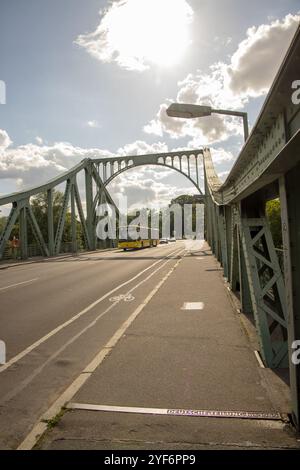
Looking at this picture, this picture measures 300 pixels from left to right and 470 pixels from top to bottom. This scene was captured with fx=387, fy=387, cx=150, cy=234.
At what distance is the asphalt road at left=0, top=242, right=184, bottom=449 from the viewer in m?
4.31

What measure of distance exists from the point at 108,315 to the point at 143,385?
4.32 metres

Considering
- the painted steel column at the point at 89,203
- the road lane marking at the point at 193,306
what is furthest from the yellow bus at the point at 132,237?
the road lane marking at the point at 193,306

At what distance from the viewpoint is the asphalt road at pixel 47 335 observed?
431 cm

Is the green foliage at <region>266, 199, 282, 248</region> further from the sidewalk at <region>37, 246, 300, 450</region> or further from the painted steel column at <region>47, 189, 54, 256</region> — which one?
the sidewalk at <region>37, 246, 300, 450</region>

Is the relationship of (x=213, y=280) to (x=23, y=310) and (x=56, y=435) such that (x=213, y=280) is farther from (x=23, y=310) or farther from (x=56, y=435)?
(x=56, y=435)

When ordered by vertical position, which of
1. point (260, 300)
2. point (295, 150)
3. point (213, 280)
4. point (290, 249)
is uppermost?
point (295, 150)

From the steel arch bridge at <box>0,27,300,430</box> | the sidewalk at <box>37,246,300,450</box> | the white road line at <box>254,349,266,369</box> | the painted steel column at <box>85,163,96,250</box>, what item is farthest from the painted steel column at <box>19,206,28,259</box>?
the white road line at <box>254,349,266,369</box>

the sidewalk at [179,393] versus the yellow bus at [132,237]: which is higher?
the yellow bus at [132,237]

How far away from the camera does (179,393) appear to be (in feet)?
14.6

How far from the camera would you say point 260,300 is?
5.59 metres

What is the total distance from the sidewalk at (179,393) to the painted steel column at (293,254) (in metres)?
0.46

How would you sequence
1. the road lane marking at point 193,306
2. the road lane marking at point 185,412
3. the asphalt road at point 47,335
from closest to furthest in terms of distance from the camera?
the road lane marking at point 185,412 → the asphalt road at point 47,335 → the road lane marking at point 193,306

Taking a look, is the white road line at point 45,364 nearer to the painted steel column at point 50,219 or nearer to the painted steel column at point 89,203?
the painted steel column at point 50,219
